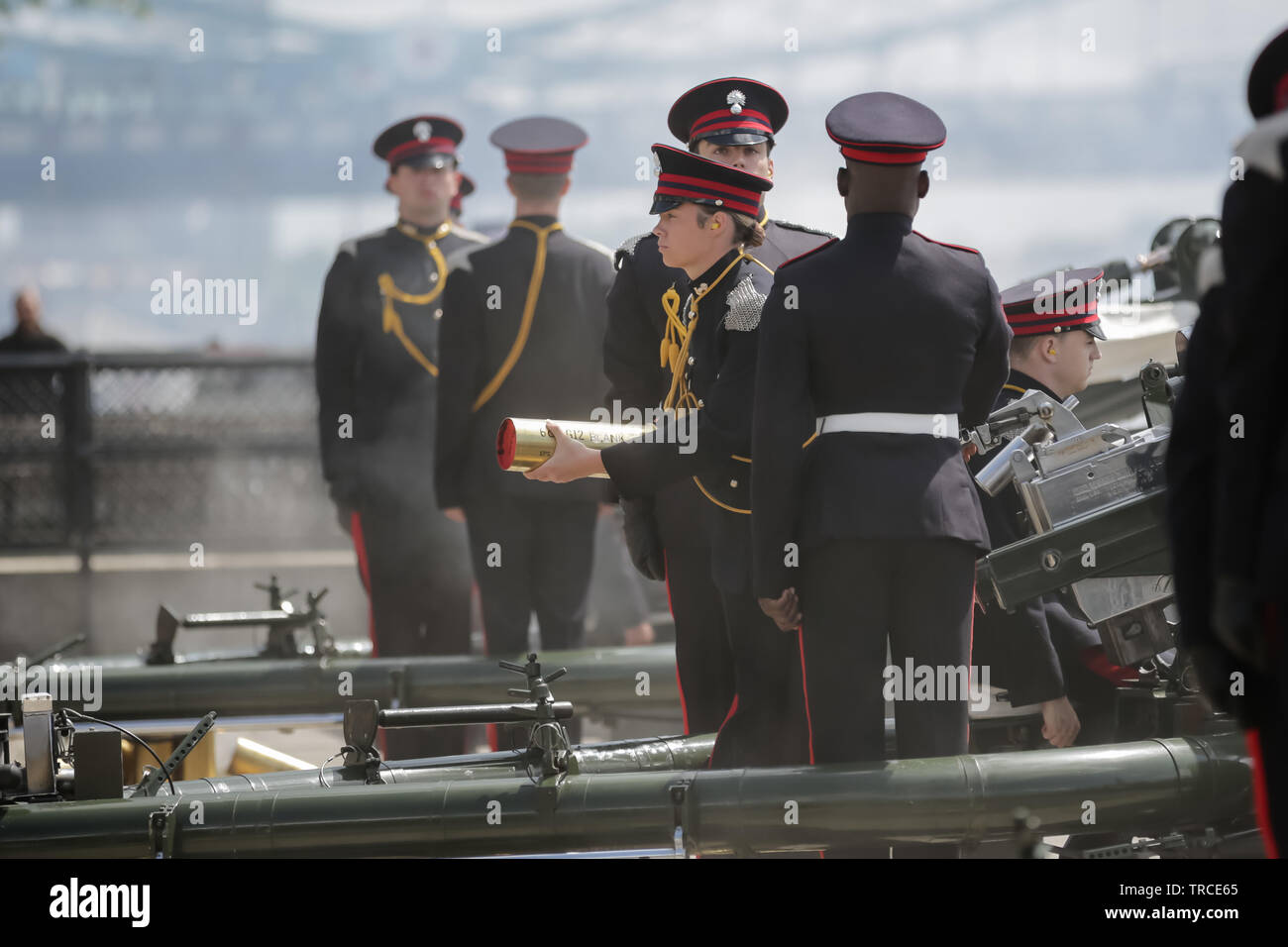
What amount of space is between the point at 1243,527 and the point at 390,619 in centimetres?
428

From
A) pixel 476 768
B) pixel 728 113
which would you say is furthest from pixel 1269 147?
pixel 476 768

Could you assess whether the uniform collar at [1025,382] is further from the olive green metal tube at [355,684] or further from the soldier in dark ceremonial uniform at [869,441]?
the olive green metal tube at [355,684]

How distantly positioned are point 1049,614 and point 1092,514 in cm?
55

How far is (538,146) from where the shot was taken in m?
5.70

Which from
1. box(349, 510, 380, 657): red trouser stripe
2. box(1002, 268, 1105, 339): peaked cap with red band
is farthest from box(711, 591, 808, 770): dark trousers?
box(349, 510, 380, 657): red trouser stripe

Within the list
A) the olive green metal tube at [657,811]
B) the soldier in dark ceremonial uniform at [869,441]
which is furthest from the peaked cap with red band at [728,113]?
the olive green metal tube at [657,811]

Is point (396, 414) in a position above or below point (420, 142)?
below

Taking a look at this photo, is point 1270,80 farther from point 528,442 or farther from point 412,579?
point 412,579

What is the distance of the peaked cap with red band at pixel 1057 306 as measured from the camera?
4.43m

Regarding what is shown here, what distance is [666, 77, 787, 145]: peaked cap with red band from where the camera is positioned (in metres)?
4.32

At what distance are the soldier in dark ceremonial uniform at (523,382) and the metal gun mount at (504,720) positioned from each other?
1613mm

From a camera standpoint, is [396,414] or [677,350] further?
[396,414]

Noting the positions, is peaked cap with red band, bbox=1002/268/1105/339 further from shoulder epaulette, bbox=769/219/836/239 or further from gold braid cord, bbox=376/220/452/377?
gold braid cord, bbox=376/220/452/377

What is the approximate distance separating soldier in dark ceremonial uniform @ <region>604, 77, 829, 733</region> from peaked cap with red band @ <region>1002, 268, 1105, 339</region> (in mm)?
587
